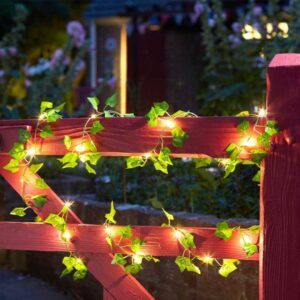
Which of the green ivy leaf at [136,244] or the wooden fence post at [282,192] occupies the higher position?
the wooden fence post at [282,192]

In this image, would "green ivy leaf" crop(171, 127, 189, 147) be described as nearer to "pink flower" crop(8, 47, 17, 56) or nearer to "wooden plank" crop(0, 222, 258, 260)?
"wooden plank" crop(0, 222, 258, 260)

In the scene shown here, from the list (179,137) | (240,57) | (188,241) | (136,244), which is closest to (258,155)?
(179,137)

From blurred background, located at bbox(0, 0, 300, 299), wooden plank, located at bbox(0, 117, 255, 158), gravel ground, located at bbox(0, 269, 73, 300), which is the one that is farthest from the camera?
blurred background, located at bbox(0, 0, 300, 299)

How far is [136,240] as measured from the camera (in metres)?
3.04

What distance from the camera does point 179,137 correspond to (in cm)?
289

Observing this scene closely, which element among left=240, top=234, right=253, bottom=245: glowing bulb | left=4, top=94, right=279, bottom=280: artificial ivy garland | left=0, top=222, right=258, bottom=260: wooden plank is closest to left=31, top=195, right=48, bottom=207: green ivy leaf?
left=4, top=94, right=279, bottom=280: artificial ivy garland

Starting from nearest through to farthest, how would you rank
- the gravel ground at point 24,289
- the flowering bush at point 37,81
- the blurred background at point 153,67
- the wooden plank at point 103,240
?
the wooden plank at point 103,240, the gravel ground at point 24,289, the blurred background at point 153,67, the flowering bush at point 37,81

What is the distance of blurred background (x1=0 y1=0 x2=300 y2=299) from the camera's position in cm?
516

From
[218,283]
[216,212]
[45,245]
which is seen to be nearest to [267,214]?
[45,245]

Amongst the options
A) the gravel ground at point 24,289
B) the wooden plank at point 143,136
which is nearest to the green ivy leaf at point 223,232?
the wooden plank at point 143,136

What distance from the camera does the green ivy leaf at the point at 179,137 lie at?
2.89 m

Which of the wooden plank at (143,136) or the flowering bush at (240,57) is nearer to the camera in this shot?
the wooden plank at (143,136)

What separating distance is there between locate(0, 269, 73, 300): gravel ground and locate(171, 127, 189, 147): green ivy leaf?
221 cm

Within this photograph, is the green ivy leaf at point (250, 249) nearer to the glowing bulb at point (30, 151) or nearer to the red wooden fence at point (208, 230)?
the red wooden fence at point (208, 230)
